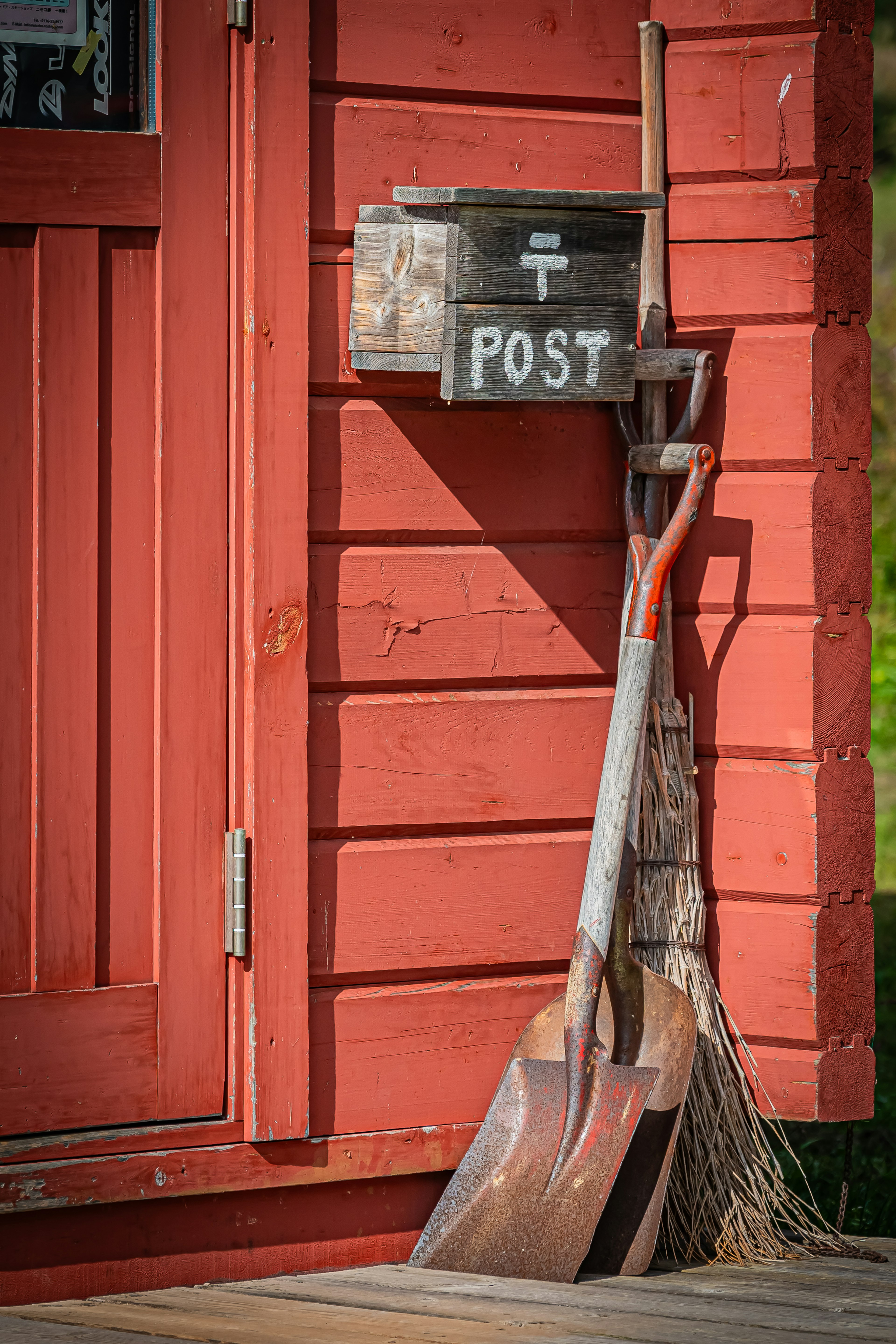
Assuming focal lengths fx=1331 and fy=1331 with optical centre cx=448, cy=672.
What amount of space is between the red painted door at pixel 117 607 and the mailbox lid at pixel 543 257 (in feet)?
1.54

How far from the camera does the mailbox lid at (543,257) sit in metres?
2.37

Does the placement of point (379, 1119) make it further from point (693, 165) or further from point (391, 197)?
point (693, 165)

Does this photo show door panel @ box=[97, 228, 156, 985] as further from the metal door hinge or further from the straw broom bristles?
the straw broom bristles

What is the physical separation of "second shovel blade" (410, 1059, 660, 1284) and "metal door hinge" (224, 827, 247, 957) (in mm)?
578

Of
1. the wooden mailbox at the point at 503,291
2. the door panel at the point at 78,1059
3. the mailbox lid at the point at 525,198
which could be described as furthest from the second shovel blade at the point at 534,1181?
the mailbox lid at the point at 525,198

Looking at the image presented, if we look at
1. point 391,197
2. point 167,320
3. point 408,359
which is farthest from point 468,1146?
point 391,197

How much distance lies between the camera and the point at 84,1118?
2.42 m

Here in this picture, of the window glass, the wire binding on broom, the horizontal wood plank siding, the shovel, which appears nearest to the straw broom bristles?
the wire binding on broom

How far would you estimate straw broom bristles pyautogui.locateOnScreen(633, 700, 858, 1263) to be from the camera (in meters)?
2.64

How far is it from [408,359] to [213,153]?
529 mm

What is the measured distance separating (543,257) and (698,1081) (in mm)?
1632

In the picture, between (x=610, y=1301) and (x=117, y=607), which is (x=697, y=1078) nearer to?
(x=610, y=1301)

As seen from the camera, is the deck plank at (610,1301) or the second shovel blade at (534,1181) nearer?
the deck plank at (610,1301)

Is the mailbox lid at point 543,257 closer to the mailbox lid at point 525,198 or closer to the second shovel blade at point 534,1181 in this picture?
the mailbox lid at point 525,198
